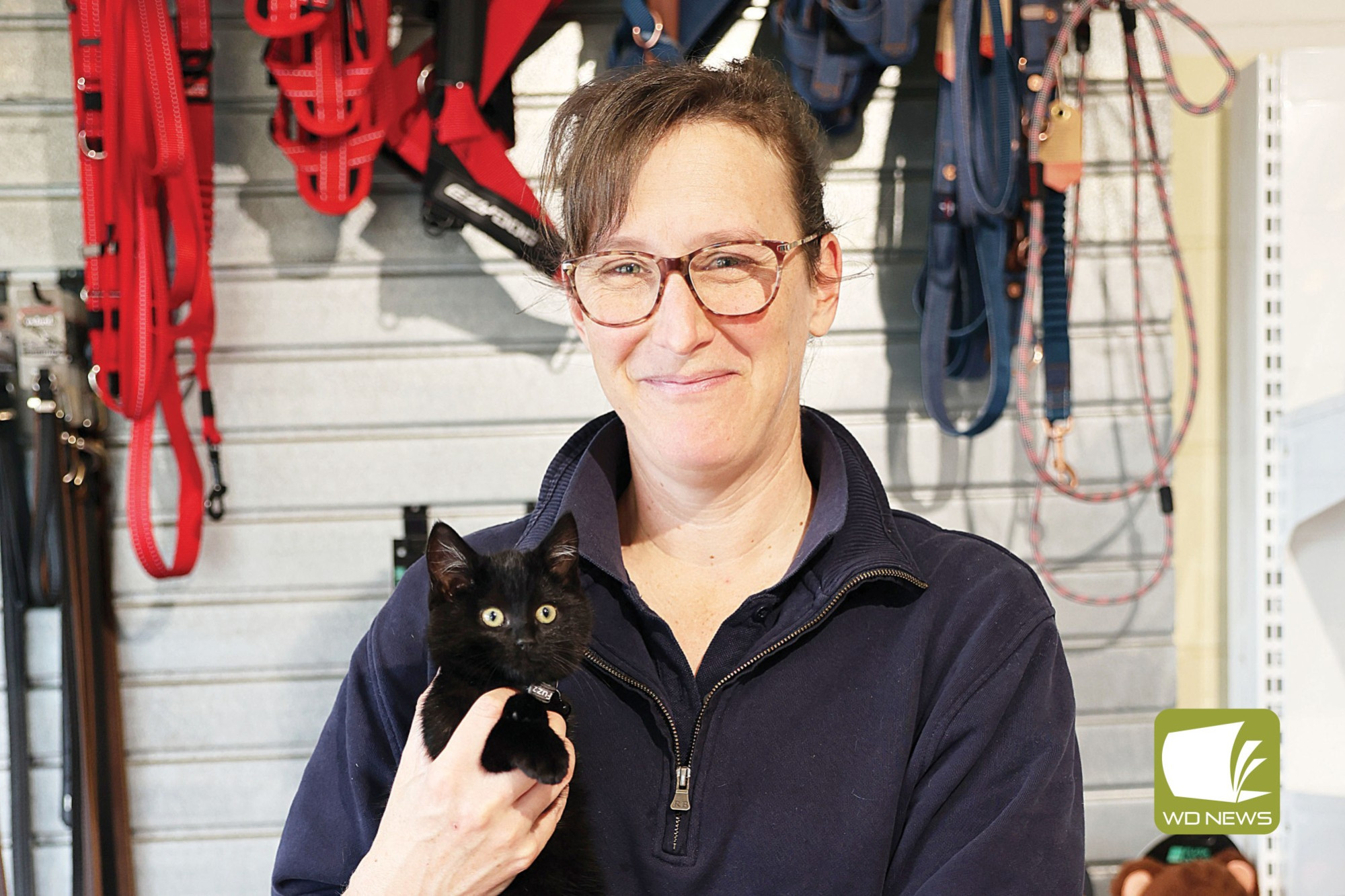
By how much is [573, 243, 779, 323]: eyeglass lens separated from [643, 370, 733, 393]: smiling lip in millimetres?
62

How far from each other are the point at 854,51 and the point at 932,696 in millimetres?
1220

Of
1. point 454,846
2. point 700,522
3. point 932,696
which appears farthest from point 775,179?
point 454,846

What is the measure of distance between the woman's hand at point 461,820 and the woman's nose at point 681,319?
1.21 ft

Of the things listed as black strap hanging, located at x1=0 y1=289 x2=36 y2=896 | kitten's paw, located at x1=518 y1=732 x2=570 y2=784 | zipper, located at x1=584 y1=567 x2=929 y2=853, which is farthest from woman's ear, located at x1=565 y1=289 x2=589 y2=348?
black strap hanging, located at x1=0 y1=289 x2=36 y2=896

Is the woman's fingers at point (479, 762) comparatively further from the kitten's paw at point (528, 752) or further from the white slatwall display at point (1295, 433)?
the white slatwall display at point (1295, 433)

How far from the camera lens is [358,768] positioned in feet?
3.39

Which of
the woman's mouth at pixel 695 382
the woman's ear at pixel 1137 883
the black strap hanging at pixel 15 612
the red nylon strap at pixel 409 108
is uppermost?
the red nylon strap at pixel 409 108

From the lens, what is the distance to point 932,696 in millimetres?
966

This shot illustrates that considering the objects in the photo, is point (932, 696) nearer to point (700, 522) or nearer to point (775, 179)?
point (700, 522)

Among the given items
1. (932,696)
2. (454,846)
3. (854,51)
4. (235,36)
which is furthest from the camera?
(235,36)

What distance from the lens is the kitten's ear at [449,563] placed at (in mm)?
841

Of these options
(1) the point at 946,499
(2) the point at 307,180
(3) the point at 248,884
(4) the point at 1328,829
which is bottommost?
(3) the point at 248,884

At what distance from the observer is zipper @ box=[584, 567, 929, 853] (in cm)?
95

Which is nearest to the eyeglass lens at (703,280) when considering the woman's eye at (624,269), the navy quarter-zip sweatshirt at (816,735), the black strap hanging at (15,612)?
the woman's eye at (624,269)
